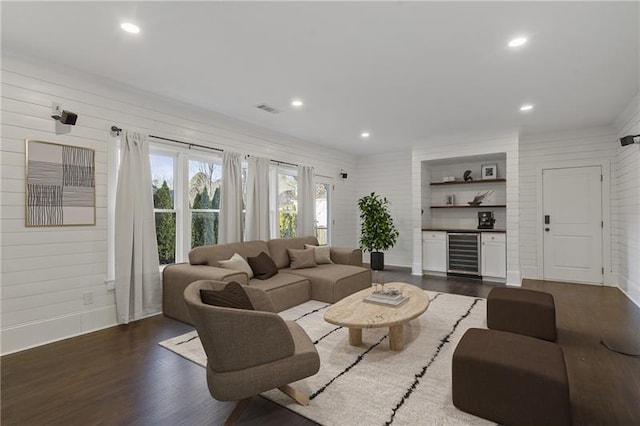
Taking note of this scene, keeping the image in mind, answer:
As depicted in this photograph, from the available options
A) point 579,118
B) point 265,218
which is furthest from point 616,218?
point 265,218

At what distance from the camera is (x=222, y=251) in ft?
13.5

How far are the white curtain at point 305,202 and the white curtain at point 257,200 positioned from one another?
3.08 feet

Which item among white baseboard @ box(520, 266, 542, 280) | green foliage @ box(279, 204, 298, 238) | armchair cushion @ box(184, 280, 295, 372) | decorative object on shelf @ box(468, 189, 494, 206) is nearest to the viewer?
armchair cushion @ box(184, 280, 295, 372)

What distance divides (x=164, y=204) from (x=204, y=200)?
595 millimetres

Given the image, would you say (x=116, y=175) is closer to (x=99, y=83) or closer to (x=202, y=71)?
(x=99, y=83)

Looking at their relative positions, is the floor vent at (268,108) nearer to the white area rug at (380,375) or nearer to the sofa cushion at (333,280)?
the sofa cushion at (333,280)

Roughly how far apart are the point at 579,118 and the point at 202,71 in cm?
550

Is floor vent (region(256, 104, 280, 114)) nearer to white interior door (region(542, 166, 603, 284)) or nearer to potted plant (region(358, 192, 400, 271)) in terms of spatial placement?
potted plant (region(358, 192, 400, 271))

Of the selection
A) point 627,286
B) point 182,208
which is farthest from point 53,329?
point 627,286

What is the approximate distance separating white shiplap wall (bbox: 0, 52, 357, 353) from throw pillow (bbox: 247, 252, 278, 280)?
1.64 metres

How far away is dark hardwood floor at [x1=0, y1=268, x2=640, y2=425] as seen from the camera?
76.5 inches

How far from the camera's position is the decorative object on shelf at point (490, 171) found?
20.2 ft

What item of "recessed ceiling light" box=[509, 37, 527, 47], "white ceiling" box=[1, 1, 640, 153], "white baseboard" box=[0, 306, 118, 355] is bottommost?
"white baseboard" box=[0, 306, 118, 355]

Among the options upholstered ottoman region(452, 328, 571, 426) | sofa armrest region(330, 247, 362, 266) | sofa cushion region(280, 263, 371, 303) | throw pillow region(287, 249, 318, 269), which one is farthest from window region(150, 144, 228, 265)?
upholstered ottoman region(452, 328, 571, 426)
